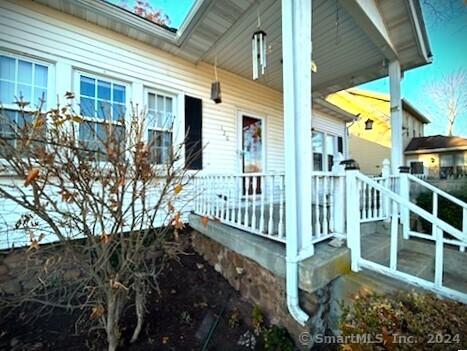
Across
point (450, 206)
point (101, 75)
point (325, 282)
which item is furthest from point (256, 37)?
point (450, 206)

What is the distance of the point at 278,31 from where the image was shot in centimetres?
393

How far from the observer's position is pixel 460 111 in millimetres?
10086

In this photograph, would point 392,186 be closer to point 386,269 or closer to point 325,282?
point 386,269

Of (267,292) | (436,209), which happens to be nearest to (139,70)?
(267,292)

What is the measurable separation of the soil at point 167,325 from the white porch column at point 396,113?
3.68 m

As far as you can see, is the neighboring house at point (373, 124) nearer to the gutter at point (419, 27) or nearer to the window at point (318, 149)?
the window at point (318, 149)

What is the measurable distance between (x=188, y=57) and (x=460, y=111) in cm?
1208

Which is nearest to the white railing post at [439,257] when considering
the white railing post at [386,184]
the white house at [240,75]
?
the white house at [240,75]

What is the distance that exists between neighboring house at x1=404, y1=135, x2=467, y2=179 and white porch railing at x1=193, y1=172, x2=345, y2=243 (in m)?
12.9

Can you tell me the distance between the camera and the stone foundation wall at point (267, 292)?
2.37m

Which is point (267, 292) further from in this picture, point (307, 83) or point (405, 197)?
point (405, 197)

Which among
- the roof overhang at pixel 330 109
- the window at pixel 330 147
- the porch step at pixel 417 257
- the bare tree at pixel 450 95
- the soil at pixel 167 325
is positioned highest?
the bare tree at pixel 450 95

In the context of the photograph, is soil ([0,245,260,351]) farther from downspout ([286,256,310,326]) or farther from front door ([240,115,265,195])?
front door ([240,115,265,195])

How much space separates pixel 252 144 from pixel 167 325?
4.38 m
